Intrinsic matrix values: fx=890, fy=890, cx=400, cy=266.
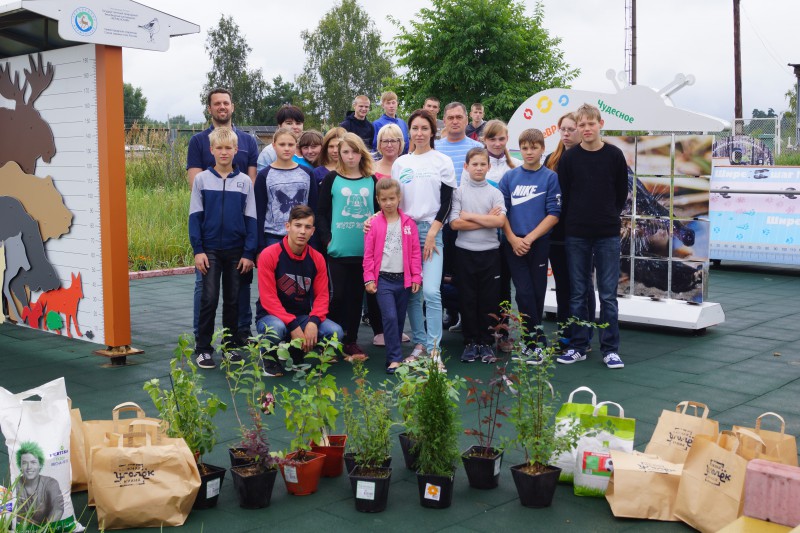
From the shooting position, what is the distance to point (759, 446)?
3.45 m

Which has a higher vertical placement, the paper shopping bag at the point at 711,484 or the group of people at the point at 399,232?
the group of people at the point at 399,232

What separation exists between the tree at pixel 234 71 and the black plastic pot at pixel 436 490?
61.7 metres

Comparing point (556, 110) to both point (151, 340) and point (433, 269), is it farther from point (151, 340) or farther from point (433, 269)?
point (151, 340)

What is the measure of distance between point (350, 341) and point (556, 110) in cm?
335

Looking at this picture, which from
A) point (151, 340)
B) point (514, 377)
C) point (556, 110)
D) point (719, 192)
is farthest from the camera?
point (719, 192)

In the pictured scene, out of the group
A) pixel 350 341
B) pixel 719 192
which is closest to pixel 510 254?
pixel 350 341

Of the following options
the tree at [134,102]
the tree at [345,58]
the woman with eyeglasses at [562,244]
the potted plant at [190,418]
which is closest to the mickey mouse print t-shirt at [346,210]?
the woman with eyeglasses at [562,244]

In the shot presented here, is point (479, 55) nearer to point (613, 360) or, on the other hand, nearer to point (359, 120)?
point (359, 120)

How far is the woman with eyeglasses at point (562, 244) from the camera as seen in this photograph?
674 centimetres

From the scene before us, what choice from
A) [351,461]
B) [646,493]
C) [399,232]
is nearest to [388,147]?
[399,232]

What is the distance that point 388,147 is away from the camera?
261 inches

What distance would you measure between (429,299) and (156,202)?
28.5ft

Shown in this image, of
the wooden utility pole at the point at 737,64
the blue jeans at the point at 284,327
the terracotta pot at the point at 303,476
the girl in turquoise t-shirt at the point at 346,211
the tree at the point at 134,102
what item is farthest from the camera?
the tree at the point at 134,102

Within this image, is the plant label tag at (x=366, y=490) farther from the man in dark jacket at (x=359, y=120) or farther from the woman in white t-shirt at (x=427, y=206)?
the man in dark jacket at (x=359, y=120)
